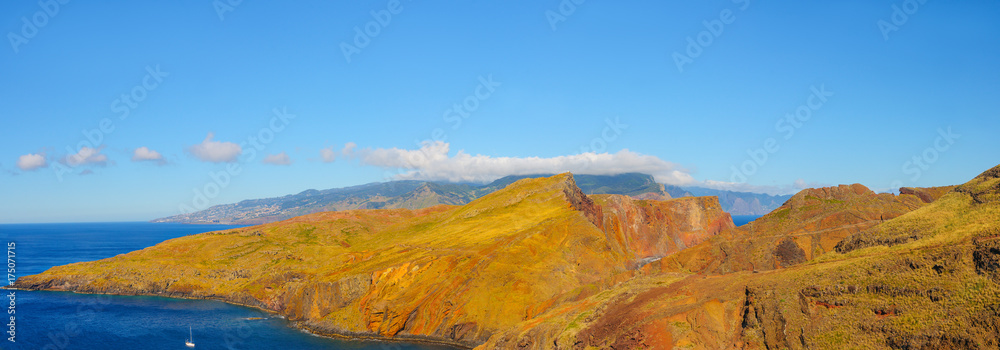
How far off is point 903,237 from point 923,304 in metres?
12.7

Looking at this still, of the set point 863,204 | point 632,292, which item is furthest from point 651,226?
point 632,292

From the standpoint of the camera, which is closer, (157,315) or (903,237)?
(903,237)

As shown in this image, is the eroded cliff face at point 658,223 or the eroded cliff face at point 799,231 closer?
the eroded cliff face at point 799,231

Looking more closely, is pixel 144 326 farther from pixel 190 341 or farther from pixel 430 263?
pixel 430 263

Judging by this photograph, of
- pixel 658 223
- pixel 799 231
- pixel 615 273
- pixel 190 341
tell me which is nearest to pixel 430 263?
pixel 615 273

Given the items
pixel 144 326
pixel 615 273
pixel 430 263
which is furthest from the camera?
pixel 615 273

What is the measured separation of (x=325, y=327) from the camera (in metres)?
80.6

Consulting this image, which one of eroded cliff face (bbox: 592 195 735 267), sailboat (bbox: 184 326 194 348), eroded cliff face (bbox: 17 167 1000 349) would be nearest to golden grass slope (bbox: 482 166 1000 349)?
eroded cliff face (bbox: 17 167 1000 349)

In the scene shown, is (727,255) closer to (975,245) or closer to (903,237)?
(903,237)

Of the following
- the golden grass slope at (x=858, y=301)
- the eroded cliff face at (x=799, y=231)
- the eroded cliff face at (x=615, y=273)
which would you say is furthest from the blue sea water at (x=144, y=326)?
the eroded cliff face at (x=799, y=231)

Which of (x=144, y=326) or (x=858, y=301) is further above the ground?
(x=858, y=301)

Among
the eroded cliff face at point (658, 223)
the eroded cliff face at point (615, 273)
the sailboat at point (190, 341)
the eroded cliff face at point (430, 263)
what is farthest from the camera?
the eroded cliff face at point (658, 223)

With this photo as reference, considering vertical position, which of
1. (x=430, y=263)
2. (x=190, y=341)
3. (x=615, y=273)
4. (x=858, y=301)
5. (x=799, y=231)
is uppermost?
(x=799, y=231)

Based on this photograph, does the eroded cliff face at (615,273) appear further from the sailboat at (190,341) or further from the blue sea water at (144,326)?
the sailboat at (190,341)
